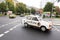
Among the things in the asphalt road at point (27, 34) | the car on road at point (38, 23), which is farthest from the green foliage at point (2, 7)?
the asphalt road at point (27, 34)

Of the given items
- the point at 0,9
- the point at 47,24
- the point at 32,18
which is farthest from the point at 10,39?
the point at 0,9

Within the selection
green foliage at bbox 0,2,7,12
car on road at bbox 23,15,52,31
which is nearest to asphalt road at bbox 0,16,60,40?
car on road at bbox 23,15,52,31

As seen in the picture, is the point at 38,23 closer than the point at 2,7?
Yes

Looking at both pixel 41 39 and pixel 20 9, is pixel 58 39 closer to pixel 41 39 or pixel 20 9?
pixel 41 39

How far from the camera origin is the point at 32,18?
18.4 m

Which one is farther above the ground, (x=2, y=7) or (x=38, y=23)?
(x=2, y=7)

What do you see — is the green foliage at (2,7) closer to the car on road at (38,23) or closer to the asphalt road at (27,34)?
the car on road at (38,23)

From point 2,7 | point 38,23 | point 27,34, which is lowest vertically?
point 27,34

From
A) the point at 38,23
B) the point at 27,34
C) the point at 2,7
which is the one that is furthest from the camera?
the point at 2,7

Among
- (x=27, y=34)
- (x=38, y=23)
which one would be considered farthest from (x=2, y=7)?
(x=27, y=34)

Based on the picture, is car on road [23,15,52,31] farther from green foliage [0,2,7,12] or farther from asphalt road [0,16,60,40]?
green foliage [0,2,7,12]

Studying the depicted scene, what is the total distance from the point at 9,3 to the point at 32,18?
83914 mm

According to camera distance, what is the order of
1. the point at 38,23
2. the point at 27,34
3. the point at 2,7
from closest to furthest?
the point at 27,34, the point at 38,23, the point at 2,7

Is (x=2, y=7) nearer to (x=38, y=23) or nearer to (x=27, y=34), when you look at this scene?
(x=38, y=23)
